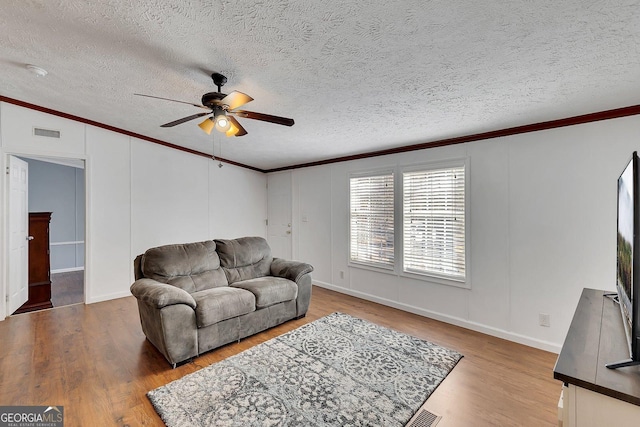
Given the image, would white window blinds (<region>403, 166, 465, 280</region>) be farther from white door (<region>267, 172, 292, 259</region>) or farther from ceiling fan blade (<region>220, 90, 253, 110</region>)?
white door (<region>267, 172, 292, 259</region>)

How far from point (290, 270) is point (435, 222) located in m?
1.97

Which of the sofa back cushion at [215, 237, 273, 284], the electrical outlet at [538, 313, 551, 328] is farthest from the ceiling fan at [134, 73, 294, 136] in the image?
the electrical outlet at [538, 313, 551, 328]

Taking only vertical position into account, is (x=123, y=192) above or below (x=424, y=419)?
above

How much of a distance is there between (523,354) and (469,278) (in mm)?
865

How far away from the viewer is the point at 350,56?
1.93 m

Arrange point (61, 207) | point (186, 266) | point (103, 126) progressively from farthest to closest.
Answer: point (61, 207), point (103, 126), point (186, 266)

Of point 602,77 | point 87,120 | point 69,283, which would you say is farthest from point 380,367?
point 69,283

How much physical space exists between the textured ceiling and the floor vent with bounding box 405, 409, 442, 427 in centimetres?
238

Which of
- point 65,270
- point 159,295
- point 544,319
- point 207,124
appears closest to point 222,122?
point 207,124

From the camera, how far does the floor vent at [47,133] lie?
3697 millimetres

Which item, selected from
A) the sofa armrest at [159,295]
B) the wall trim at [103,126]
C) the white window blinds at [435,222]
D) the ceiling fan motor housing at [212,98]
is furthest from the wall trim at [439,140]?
the sofa armrest at [159,295]

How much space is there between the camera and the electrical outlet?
9.09 ft

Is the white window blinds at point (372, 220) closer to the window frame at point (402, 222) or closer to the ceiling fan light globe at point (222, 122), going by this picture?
the window frame at point (402, 222)

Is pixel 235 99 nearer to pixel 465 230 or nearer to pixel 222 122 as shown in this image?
pixel 222 122
